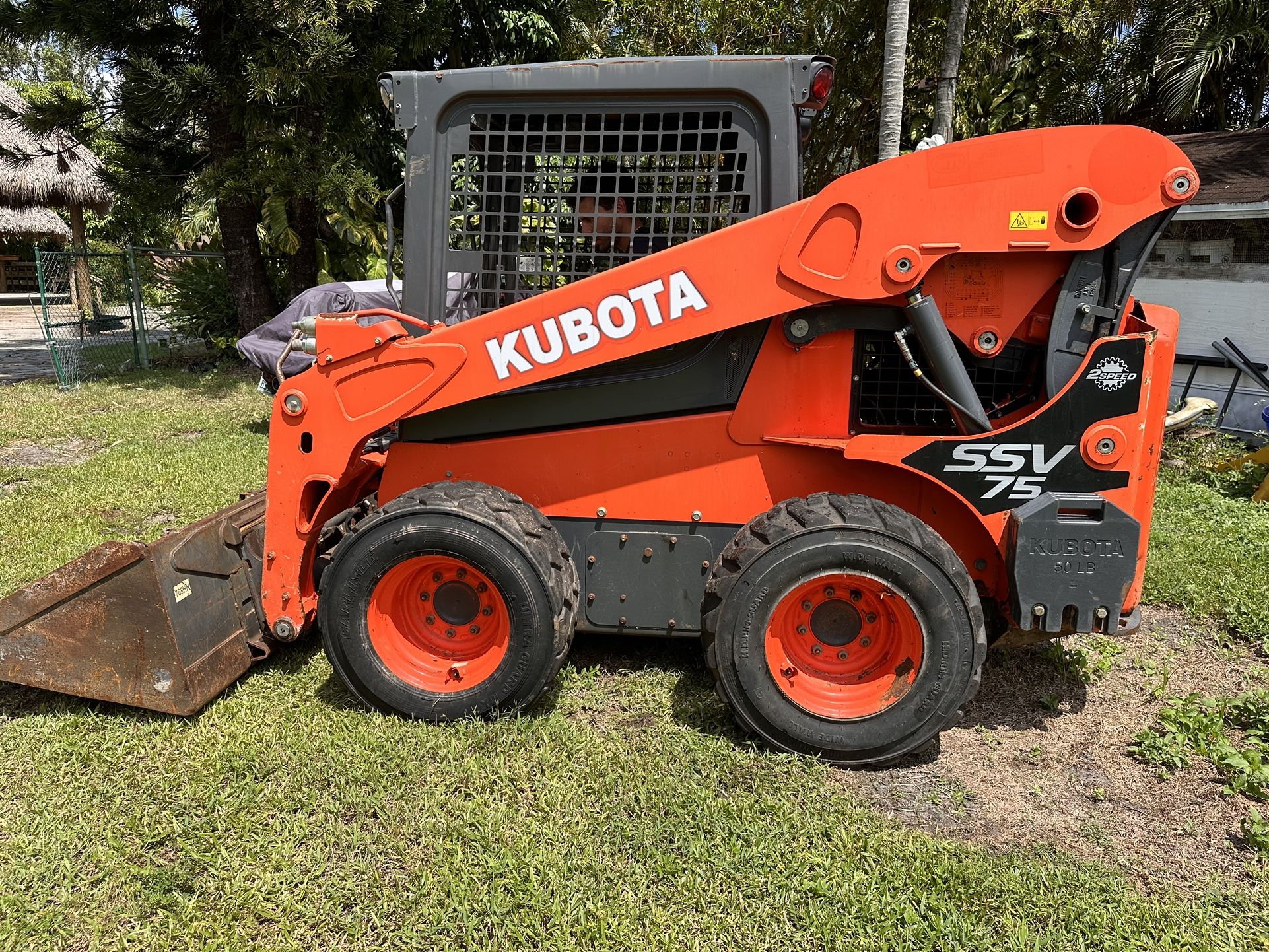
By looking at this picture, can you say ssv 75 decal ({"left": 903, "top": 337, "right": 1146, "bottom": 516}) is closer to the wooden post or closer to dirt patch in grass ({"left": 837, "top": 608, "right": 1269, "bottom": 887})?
dirt patch in grass ({"left": 837, "top": 608, "right": 1269, "bottom": 887})

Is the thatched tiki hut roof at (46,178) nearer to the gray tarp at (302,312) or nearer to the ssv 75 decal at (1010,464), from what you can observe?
the gray tarp at (302,312)

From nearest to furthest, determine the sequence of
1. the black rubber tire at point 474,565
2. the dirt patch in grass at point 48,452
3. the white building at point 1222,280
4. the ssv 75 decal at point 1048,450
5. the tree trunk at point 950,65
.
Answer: the ssv 75 decal at point 1048,450, the black rubber tire at point 474,565, the dirt patch in grass at point 48,452, the white building at point 1222,280, the tree trunk at point 950,65

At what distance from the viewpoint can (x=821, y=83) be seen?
3299mm

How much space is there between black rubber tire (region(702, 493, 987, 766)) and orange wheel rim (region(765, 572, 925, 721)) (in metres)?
0.06

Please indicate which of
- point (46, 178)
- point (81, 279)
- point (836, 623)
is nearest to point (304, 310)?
point (836, 623)

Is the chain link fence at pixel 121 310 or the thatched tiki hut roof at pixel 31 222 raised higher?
the thatched tiki hut roof at pixel 31 222

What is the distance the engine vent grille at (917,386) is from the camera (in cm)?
337

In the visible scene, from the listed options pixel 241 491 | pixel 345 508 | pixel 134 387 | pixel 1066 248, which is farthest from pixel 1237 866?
pixel 134 387

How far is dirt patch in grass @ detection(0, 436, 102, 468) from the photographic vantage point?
25.3 feet

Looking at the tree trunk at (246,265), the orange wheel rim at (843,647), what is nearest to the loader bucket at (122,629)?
the orange wheel rim at (843,647)

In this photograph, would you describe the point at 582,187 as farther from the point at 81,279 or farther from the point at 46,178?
the point at 46,178

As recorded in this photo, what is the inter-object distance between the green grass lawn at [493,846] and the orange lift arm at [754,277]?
1004 millimetres

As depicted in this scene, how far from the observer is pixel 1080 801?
123 inches

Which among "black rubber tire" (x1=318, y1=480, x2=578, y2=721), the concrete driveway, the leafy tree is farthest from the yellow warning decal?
the concrete driveway
